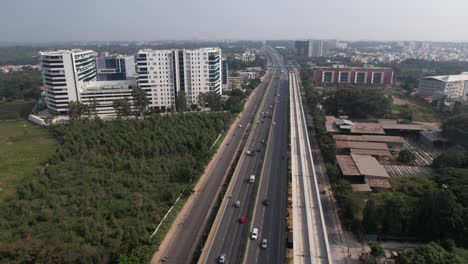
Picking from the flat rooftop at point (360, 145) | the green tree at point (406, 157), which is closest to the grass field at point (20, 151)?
the flat rooftop at point (360, 145)

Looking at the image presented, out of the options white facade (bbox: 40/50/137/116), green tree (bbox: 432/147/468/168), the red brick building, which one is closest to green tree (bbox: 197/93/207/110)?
white facade (bbox: 40/50/137/116)

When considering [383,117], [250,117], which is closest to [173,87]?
[250,117]

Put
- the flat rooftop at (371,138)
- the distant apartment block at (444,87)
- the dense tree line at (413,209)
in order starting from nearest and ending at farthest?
the dense tree line at (413,209)
the flat rooftop at (371,138)
the distant apartment block at (444,87)

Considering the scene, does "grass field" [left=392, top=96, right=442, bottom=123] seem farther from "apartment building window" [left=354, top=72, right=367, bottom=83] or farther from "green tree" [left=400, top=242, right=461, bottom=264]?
"green tree" [left=400, top=242, right=461, bottom=264]

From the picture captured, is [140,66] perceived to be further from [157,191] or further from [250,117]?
[157,191]

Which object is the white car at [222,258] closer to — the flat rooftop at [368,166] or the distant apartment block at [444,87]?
the flat rooftop at [368,166]

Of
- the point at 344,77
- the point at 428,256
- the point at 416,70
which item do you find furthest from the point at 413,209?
the point at 416,70

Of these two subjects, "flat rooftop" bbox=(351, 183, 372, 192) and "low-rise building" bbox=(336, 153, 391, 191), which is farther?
"low-rise building" bbox=(336, 153, 391, 191)
